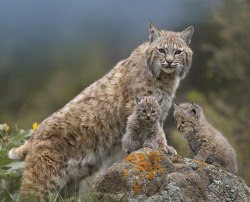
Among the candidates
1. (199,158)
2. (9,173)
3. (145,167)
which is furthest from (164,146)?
(9,173)

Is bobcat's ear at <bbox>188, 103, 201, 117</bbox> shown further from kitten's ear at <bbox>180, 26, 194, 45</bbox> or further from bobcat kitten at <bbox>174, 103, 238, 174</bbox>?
kitten's ear at <bbox>180, 26, 194, 45</bbox>

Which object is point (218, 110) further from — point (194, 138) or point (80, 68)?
point (194, 138)

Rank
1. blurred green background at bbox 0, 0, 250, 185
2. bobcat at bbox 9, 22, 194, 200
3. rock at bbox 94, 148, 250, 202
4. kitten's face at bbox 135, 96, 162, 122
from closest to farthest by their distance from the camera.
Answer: rock at bbox 94, 148, 250, 202 < kitten's face at bbox 135, 96, 162, 122 < bobcat at bbox 9, 22, 194, 200 < blurred green background at bbox 0, 0, 250, 185

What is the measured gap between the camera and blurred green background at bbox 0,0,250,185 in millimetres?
24359

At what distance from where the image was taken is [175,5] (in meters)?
39.8

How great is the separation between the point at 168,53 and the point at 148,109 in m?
1.12

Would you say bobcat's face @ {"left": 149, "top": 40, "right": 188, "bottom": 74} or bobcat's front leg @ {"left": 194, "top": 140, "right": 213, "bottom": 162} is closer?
bobcat's front leg @ {"left": 194, "top": 140, "right": 213, "bottom": 162}

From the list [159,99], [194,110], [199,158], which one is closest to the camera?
[199,158]

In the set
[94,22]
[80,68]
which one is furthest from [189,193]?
[94,22]

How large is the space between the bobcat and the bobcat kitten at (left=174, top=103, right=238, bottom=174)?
758 millimetres

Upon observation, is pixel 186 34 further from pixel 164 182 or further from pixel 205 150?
pixel 164 182

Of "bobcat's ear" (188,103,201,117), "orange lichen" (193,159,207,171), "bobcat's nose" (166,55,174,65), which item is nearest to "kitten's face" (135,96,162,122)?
"bobcat's ear" (188,103,201,117)

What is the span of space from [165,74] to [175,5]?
2815 cm

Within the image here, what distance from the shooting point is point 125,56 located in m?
34.4
